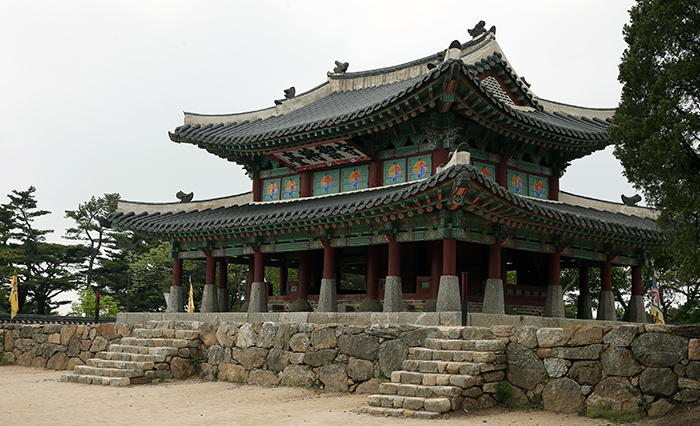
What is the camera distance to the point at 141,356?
17.7 metres

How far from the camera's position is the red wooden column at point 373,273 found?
19016 mm

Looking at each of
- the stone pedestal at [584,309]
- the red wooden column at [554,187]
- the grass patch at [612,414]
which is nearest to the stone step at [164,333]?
the grass patch at [612,414]

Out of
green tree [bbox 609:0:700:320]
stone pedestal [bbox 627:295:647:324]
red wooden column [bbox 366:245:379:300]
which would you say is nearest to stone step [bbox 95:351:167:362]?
red wooden column [bbox 366:245:379:300]

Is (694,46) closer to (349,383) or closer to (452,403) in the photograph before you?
(452,403)

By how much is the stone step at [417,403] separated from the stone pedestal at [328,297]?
6.18 m

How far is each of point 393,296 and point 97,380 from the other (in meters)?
8.09

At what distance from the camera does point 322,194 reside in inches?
839

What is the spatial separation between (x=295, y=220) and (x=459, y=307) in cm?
534

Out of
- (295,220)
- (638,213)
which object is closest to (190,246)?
(295,220)

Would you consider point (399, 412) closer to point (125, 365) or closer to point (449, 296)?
point (449, 296)

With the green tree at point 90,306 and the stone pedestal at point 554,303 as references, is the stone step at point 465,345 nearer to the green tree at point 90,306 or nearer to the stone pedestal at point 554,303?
the stone pedestal at point 554,303

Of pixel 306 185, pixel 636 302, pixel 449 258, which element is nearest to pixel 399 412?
pixel 449 258

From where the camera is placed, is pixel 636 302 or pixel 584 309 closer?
pixel 636 302

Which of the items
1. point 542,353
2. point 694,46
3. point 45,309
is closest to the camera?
point 694,46
